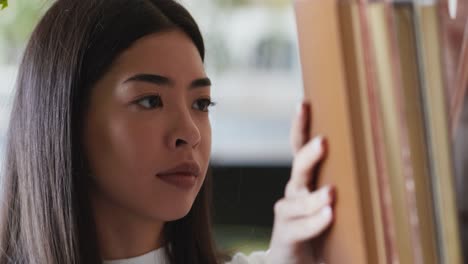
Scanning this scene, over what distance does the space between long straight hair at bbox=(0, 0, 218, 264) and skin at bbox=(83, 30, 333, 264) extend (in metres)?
0.02

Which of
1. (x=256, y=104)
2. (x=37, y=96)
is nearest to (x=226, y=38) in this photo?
(x=256, y=104)

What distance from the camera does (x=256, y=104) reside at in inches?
85.7

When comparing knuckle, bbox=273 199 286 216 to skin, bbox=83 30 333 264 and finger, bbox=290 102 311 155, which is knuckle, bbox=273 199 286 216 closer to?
finger, bbox=290 102 311 155

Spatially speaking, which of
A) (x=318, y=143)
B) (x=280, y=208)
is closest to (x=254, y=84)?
(x=280, y=208)

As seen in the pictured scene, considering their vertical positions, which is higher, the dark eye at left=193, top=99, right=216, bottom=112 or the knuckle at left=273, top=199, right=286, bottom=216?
the dark eye at left=193, top=99, right=216, bottom=112

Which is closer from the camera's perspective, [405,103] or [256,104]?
[405,103]

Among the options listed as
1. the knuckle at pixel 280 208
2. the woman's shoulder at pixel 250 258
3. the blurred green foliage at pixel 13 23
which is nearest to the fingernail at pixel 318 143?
the knuckle at pixel 280 208

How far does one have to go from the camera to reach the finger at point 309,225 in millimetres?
462

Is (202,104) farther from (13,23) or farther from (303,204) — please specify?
(13,23)

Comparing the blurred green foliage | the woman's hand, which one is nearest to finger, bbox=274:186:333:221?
the woman's hand

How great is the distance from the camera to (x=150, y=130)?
75 centimetres

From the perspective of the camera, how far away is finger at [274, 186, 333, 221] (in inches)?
17.9

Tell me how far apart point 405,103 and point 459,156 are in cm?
5

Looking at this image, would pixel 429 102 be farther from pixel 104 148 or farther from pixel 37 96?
pixel 37 96
